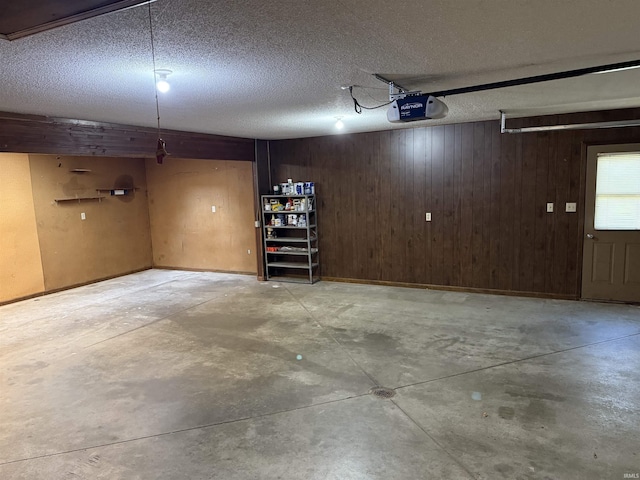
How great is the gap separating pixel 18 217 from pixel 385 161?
5584mm

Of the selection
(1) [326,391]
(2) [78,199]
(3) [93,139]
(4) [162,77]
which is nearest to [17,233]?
(2) [78,199]

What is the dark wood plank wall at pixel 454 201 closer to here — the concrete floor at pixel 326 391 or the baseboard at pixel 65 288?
the concrete floor at pixel 326 391

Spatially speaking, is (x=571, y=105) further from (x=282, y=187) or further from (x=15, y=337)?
(x=15, y=337)

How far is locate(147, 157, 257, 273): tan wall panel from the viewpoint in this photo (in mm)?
7723

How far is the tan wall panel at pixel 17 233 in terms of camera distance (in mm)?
6125

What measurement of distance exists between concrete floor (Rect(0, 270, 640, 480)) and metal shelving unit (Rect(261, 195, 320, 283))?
1465 mm

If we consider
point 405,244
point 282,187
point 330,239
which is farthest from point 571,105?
point 282,187

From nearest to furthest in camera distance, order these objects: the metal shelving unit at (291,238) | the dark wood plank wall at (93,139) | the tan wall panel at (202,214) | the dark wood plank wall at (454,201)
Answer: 1. the dark wood plank wall at (93,139)
2. the dark wood plank wall at (454,201)
3. the metal shelving unit at (291,238)
4. the tan wall panel at (202,214)

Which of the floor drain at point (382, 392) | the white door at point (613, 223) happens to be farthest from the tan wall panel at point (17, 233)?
the white door at point (613, 223)

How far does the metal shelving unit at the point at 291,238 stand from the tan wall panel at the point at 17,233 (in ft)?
11.7

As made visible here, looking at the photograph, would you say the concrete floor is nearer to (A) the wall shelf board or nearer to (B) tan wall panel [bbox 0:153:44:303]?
(B) tan wall panel [bbox 0:153:44:303]

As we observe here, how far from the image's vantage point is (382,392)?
326 cm

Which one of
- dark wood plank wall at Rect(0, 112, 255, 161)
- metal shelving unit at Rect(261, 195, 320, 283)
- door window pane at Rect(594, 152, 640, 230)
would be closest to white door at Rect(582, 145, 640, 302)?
door window pane at Rect(594, 152, 640, 230)

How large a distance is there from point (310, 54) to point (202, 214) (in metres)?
6.05
